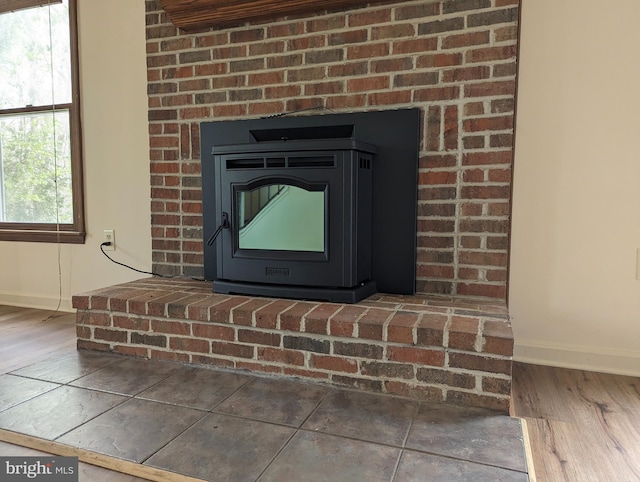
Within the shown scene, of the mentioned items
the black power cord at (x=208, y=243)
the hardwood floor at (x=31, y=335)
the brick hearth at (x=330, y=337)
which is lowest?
the hardwood floor at (x=31, y=335)

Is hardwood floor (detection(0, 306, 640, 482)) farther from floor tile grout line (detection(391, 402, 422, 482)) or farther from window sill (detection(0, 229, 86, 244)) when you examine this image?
window sill (detection(0, 229, 86, 244))

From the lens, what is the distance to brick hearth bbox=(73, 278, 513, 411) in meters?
1.48

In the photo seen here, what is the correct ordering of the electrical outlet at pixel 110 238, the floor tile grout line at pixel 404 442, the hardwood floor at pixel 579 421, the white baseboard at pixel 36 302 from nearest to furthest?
1. the floor tile grout line at pixel 404 442
2. the hardwood floor at pixel 579 421
3. the electrical outlet at pixel 110 238
4. the white baseboard at pixel 36 302

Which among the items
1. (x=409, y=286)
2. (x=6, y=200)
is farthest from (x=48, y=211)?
(x=409, y=286)

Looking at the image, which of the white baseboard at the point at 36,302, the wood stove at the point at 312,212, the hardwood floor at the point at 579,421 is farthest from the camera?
the white baseboard at the point at 36,302

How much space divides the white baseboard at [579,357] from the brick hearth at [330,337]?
350 millimetres

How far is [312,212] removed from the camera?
1.88 metres

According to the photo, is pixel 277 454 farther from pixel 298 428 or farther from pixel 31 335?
pixel 31 335

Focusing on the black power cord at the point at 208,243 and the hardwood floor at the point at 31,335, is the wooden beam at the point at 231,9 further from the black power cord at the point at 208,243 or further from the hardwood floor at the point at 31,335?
the hardwood floor at the point at 31,335

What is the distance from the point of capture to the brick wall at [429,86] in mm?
1883

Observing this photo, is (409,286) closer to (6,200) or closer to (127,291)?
(127,291)

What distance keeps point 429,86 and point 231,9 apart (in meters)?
1.02

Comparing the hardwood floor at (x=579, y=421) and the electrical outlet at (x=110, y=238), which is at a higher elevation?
the electrical outlet at (x=110, y=238)

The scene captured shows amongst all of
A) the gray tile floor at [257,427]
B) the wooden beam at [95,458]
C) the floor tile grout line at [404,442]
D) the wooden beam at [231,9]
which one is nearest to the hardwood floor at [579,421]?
the gray tile floor at [257,427]
